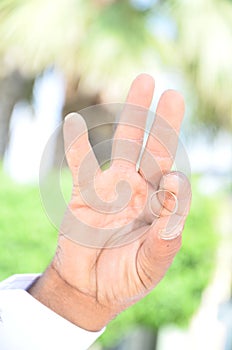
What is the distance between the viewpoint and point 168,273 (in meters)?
5.93

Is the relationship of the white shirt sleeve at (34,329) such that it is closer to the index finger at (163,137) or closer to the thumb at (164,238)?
the thumb at (164,238)

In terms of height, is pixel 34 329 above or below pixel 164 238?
below

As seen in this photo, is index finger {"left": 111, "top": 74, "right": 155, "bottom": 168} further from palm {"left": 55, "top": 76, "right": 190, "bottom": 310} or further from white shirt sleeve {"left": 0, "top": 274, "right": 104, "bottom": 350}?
white shirt sleeve {"left": 0, "top": 274, "right": 104, "bottom": 350}

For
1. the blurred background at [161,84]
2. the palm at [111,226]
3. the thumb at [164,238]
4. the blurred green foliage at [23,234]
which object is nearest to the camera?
the thumb at [164,238]

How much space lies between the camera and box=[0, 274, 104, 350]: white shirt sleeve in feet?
5.76

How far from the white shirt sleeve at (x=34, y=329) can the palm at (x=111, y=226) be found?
0.27 feet

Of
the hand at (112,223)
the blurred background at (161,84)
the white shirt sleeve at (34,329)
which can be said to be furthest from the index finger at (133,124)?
the blurred background at (161,84)

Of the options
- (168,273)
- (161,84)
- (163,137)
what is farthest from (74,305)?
(161,84)

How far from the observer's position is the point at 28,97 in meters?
8.03

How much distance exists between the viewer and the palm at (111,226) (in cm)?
174

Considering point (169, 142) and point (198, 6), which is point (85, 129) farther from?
point (198, 6)

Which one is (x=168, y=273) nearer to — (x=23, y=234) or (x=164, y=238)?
(x=23, y=234)

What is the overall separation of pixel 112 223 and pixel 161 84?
17.0 feet

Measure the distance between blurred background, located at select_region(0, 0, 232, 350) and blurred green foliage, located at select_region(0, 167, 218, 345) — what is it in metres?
0.01
